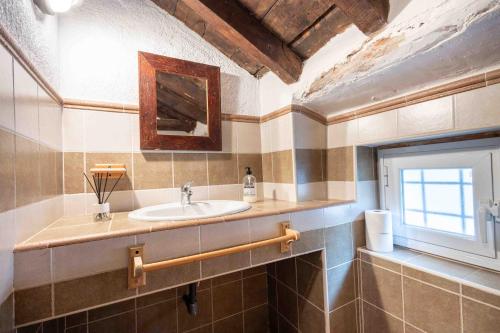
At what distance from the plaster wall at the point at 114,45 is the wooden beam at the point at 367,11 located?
2.84 feet

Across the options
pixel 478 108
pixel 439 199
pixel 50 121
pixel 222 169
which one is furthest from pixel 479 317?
pixel 50 121

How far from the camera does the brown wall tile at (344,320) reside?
3.97 feet

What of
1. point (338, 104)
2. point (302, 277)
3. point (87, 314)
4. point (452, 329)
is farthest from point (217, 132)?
point (452, 329)

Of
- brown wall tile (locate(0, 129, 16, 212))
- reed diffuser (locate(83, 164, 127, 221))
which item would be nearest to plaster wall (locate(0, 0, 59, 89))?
brown wall tile (locate(0, 129, 16, 212))

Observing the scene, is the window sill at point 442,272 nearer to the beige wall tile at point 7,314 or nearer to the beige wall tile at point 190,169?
the beige wall tile at point 190,169

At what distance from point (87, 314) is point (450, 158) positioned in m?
1.98

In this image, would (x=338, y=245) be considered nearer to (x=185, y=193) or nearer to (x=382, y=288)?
(x=382, y=288)

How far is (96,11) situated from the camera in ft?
3.94

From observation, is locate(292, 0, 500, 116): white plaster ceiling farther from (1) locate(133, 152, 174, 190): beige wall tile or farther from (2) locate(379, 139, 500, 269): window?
(1) locate(133, 152, 174, 190): beige wall tile

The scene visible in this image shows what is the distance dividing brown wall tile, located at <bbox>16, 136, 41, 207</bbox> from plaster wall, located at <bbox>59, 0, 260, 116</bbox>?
0.49 m

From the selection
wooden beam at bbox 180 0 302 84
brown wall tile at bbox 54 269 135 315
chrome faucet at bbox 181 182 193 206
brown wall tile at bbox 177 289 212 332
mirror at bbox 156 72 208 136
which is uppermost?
wooden beam at bbox 180 0 302 84

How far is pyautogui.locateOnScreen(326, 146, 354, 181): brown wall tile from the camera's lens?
1372 mm

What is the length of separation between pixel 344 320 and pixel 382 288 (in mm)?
280

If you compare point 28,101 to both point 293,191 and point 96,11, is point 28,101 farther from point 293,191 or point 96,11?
point 293,191
